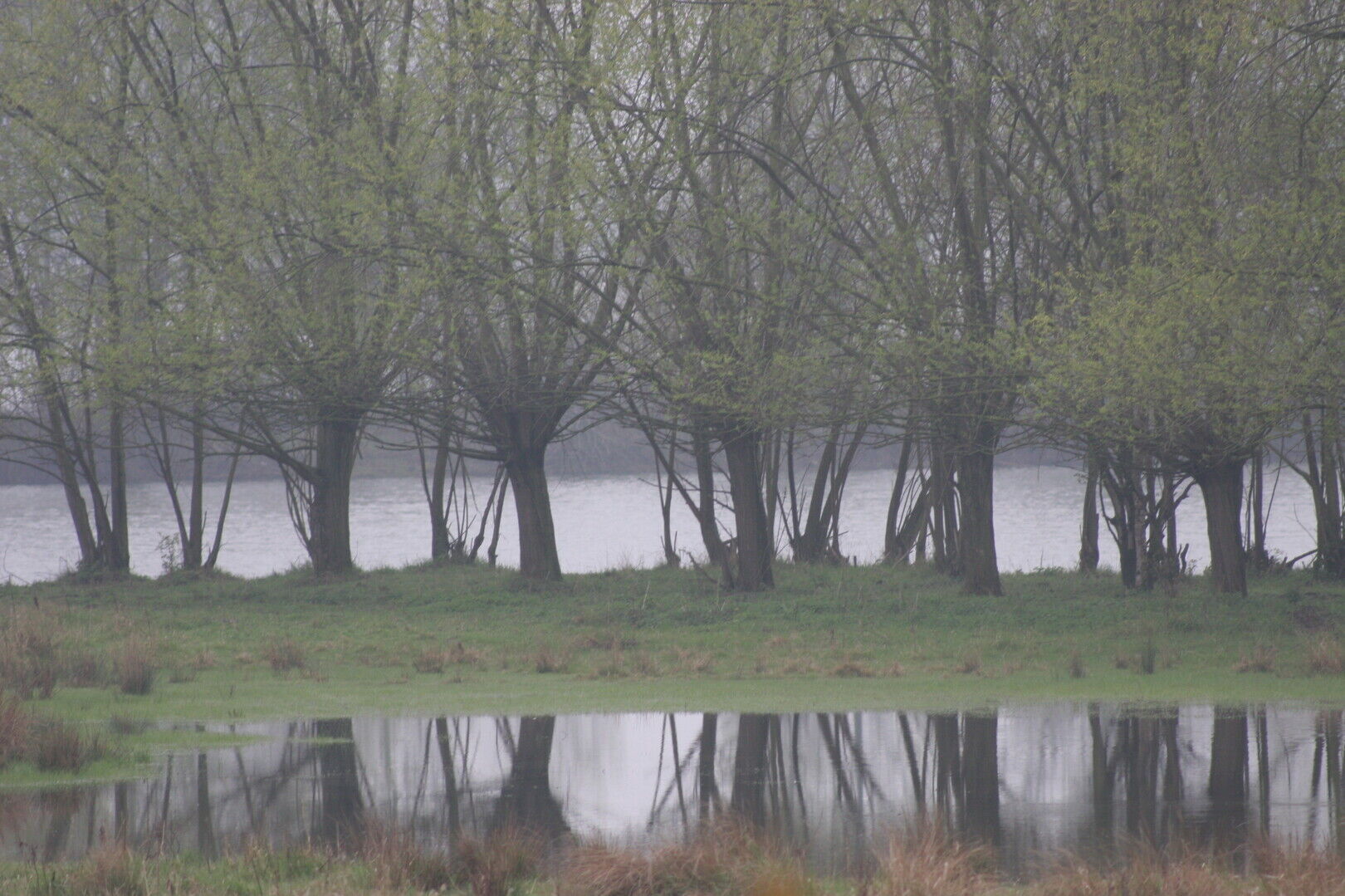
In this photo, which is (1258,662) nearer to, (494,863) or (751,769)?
(751,769)

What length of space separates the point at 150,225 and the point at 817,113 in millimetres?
11404

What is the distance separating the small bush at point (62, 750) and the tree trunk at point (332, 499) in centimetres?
1398

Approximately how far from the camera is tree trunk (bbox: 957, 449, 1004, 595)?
66.1 feet

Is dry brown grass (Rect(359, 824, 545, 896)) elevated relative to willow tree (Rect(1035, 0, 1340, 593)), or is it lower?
lower

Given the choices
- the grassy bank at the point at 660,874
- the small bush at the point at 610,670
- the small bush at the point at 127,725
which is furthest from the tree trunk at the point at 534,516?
the grassy bank at the point at 660,874

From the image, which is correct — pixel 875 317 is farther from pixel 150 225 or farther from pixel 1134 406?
pixel 150 225

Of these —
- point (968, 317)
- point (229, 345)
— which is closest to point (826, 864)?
point (968, 317)


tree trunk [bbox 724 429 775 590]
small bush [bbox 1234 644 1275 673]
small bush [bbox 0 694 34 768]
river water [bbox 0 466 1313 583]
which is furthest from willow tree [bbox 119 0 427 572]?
small bush [bbox 1234 644 1275 673]

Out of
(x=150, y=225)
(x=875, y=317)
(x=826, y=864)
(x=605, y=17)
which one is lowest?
(x=826, y=864)

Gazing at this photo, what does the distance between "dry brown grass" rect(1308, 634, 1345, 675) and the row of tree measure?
2544mm

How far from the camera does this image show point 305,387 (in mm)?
21000

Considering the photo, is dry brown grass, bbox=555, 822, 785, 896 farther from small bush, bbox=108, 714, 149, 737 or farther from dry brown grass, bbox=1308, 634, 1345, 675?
dry brown grass, bbox=1308, 634, 1345, 675

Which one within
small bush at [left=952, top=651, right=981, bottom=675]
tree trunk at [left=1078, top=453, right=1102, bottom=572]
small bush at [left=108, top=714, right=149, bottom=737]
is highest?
tree trunk at [left=1078, top=453, right=1102, bottom=572]

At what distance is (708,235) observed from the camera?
65.9ft
